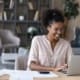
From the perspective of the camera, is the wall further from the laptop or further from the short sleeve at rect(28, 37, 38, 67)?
the laptop

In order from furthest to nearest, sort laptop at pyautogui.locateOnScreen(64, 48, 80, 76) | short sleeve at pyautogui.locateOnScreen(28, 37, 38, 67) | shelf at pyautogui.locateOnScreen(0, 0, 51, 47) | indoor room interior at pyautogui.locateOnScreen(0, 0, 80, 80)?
1. shelf at pyautogui.locateOnScreen(0, 0, 51, 47)
2. indoor room interior at pyautogui.locateOnScreen(0, 0, 80, 80)
3. short sleeve at pyautogui.locateOnScreen(28, 37, 38, 67)
4. laptop at pyautogui.locateOnScreen(64, 48, 80, 76)

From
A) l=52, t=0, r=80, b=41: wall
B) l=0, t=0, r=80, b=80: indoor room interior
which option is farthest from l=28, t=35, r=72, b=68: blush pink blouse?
l=52, t=0, r=80, b=41: wall

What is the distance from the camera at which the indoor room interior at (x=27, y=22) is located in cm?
645

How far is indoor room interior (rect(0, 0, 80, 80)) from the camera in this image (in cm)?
645

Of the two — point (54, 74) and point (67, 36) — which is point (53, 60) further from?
point (67, 36)

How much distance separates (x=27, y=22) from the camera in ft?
22.5

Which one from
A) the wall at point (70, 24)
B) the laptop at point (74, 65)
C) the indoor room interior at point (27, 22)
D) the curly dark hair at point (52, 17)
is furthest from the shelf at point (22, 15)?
the laptop at point (74, 65)

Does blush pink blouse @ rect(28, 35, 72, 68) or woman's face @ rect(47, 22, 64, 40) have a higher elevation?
woman's face @ rect(47, 22, 64, 40)

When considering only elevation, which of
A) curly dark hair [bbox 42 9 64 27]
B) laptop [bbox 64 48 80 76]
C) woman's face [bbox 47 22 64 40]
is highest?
curly dark hair [bbox 42 9 64 27]

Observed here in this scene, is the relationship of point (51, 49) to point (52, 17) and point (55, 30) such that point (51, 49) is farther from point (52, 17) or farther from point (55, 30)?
point (52, 17)

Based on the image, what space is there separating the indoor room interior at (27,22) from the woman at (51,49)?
373 centimetres

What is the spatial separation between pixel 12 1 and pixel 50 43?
4341mm

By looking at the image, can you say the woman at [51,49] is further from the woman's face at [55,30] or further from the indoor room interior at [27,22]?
the indoor room interior at [27,22]

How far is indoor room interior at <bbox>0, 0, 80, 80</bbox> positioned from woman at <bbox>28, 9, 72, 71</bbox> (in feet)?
12.2
